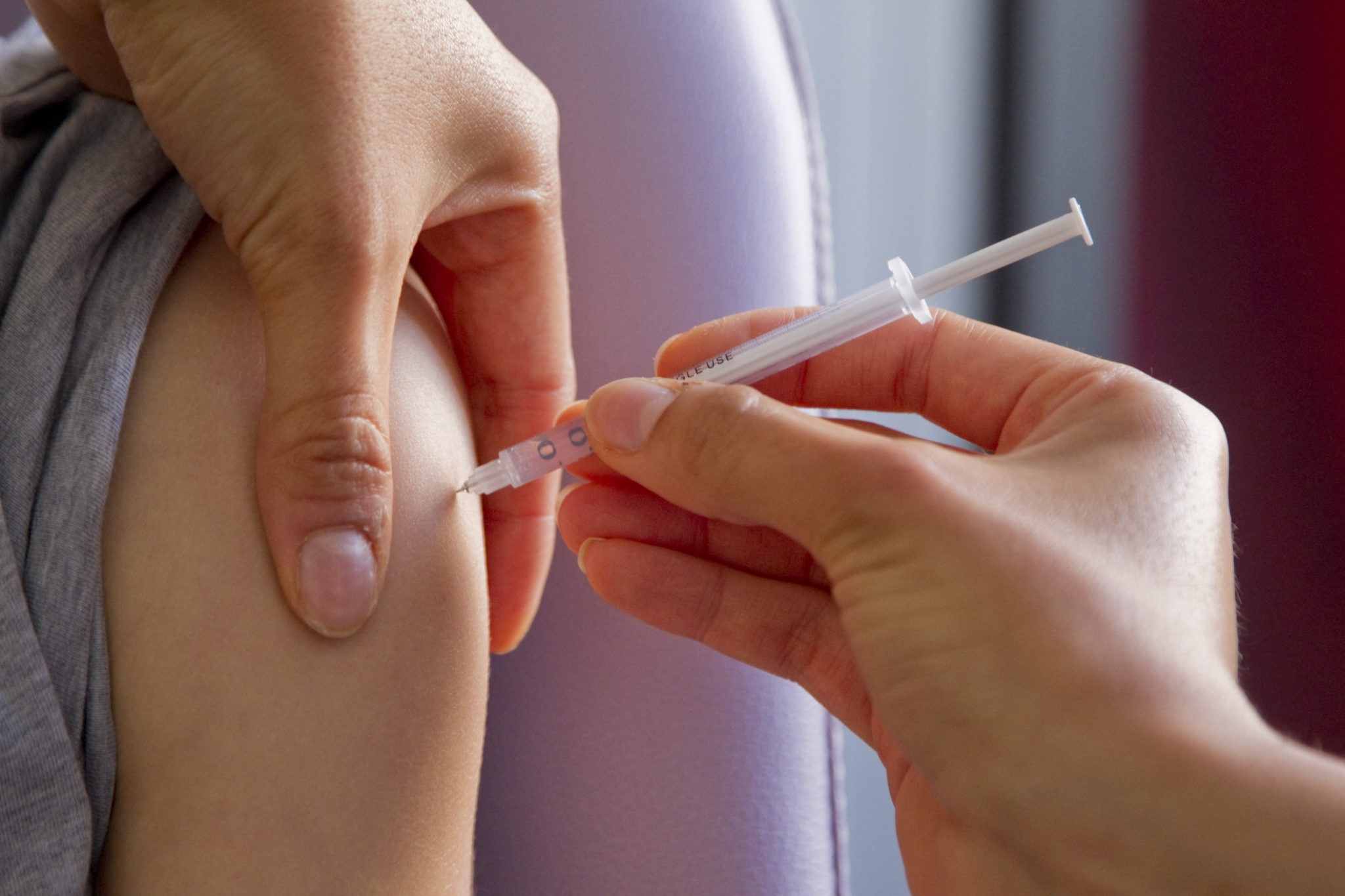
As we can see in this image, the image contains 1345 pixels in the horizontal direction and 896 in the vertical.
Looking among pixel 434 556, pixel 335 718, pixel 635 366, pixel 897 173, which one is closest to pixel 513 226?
pixel 635 366

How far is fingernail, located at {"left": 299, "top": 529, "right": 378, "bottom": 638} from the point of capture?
50 cm

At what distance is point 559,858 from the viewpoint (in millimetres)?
781

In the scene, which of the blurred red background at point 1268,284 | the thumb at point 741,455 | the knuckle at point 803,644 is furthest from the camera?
the blurred red background at point 1268,284

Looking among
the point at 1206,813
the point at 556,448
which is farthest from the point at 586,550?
the point at 1206,813

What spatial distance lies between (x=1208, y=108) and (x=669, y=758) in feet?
3.64

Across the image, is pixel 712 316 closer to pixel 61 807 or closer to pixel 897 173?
pixel 61 807

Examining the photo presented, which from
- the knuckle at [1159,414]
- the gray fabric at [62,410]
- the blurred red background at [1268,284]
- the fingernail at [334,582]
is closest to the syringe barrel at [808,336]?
the knuckle at [1159,414]

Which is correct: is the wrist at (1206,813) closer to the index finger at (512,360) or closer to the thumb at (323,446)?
the thumb at (323,446)

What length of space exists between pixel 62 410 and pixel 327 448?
0.15m

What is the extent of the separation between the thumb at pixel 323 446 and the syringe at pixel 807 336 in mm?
99

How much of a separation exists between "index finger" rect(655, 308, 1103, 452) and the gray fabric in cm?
35

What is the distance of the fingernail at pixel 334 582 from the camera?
501 millimetres

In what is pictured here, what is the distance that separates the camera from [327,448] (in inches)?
20.2

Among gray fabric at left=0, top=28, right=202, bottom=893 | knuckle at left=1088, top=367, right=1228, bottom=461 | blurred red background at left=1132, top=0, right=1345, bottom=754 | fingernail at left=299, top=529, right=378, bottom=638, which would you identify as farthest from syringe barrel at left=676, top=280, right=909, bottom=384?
blurred red background at left=1132, top=0, right=1345, bottom=754
